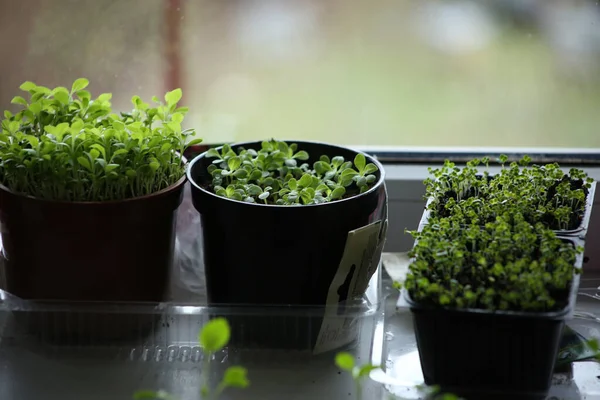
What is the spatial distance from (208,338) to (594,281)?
708mm

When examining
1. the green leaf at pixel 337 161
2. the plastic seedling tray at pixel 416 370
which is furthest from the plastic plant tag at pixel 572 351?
the green leaf at pixel 337 161

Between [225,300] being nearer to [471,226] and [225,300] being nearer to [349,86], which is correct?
[471,226]

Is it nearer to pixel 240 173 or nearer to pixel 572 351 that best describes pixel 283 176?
pixel 240 173

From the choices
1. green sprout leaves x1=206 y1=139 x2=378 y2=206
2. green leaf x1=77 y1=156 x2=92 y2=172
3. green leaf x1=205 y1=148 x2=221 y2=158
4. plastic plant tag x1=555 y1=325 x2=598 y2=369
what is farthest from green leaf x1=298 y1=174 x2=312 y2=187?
plastic plant tag x1=555 y1=325 x2=598 y2=369

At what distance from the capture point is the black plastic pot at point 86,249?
0.85m

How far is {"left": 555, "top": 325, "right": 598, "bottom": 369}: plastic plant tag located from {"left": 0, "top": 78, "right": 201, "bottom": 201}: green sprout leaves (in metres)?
0.51

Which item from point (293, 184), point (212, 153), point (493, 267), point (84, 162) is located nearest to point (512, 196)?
point (493, 267)

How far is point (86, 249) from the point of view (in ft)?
2.83

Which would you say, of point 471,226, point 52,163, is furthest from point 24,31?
point 471,226

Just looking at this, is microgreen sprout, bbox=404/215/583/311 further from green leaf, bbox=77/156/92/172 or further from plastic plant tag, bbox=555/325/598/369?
green leaf, bbox=77/156/92/172

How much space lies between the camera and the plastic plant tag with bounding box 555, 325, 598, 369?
875 mm

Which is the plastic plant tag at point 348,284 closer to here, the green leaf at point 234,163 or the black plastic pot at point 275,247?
the black plastic pot at point 275,247

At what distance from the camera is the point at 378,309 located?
2.97ft

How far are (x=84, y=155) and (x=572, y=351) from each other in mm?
613
